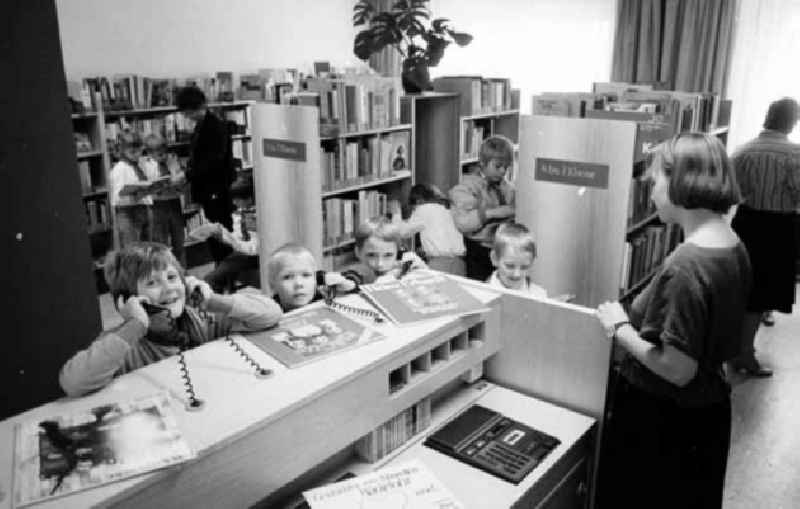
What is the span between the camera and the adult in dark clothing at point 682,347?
160cm

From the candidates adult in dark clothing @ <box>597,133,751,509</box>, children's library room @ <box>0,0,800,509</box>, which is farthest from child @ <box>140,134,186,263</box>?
adult in dark clothing @ <box>597,133,751,509</box>

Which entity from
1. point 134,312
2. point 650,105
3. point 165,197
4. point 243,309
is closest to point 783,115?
point 650,105

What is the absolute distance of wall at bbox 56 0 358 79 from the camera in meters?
5.57

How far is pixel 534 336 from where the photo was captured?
6.52 ft

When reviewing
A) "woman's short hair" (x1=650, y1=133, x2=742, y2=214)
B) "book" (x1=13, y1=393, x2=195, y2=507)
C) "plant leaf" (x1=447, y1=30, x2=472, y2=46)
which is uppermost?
"plant leaf" (x1=447, y1=30, x2=472, y2=46)

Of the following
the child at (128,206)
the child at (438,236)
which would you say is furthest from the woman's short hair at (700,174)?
the child at (128,206)

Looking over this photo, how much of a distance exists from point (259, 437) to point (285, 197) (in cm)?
318

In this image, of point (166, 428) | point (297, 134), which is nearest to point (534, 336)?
point (166, 428)

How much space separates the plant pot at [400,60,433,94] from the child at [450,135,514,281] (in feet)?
4.75

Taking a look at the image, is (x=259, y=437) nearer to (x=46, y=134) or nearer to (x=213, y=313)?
(x=213, y=313)

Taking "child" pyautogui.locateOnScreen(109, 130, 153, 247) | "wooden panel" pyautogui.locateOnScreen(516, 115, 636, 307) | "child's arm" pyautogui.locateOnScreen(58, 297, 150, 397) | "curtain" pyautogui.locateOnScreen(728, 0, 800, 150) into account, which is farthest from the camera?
"curtain" pyautogui.locateOnScreen(728, 0, 800, 150)

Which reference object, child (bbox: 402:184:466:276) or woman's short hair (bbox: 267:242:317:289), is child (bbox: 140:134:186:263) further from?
woman's short hair (bbox: 267:242:317:289)

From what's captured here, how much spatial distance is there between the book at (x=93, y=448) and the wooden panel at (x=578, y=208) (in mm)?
2241

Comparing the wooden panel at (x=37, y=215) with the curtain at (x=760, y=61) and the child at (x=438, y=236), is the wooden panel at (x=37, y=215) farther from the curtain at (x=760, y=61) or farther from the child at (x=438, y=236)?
the curtain at (x=760, y=61)
